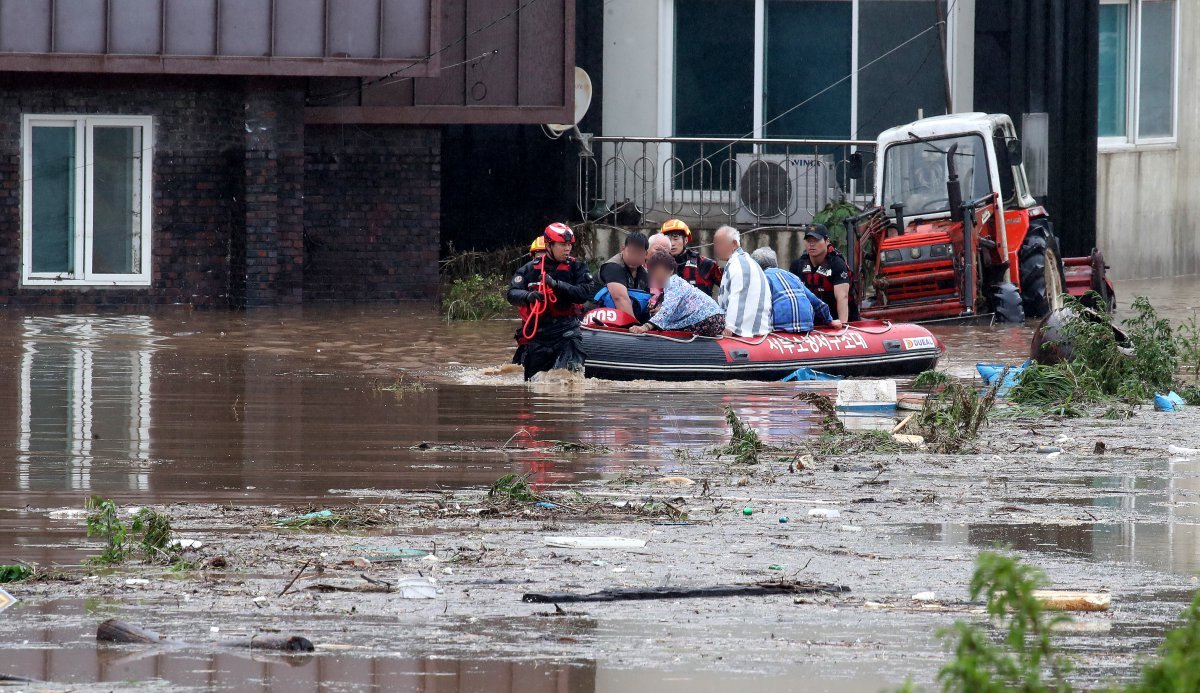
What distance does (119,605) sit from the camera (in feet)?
17.9

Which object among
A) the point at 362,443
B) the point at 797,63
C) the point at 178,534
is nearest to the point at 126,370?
the point at 362,443

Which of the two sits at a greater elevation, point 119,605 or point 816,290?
point 816,290

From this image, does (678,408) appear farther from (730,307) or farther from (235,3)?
(235,3)

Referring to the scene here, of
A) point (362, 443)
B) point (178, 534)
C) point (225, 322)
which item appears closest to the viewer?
point (178, 534)

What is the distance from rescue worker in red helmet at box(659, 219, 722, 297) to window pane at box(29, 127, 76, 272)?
7.72 metres

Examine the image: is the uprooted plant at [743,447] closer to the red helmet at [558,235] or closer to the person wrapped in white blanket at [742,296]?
the red helmet at [558,235]

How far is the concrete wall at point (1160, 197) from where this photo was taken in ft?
74.3

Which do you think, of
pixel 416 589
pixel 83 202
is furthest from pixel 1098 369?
pixel 83 202

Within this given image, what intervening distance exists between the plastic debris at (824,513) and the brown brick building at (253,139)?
448 inches

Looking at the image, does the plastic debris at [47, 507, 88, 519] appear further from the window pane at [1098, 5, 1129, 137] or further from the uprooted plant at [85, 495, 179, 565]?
the window pane at [1098, 5, 1129, 137]

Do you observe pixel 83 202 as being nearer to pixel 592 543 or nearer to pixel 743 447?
pixel 743 447

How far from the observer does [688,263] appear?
45.9 feet

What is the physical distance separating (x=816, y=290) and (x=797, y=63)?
286 inches

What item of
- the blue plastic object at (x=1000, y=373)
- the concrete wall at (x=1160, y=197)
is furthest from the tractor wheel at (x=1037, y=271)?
the concrete wall at (x=1160, y=197)
